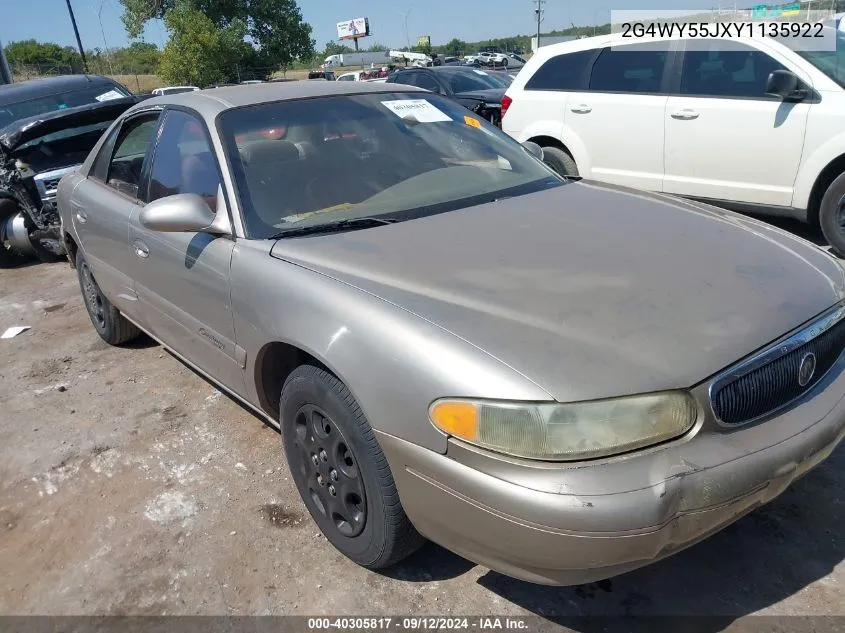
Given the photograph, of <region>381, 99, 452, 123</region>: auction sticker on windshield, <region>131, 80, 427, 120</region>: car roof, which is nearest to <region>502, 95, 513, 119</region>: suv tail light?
<region>131, 80, 427, 120</region>: car roof

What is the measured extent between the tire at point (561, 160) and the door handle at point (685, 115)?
105cm

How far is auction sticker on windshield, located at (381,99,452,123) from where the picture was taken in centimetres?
335

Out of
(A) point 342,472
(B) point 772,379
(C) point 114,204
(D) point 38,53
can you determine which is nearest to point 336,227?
(A) point 342,472

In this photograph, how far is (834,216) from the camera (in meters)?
5.14

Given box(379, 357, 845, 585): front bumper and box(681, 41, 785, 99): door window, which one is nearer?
box(379, 357, 845, 585): front bumper

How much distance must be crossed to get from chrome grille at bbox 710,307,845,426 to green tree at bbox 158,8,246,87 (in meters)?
39.5

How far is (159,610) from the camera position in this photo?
2.38m

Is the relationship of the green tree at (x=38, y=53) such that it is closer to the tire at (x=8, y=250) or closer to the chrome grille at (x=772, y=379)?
the tire at (x=8, y=250)

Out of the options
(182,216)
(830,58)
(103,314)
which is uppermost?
(830,58)

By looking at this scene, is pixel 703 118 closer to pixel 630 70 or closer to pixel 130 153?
pixel 630 70

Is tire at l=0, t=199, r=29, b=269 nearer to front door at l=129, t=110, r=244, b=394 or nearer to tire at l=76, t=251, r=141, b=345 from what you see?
tire at l=76, t=251, r=141, b=345

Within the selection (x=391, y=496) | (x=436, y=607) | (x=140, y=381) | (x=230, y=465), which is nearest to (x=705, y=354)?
(x=391, y=496)

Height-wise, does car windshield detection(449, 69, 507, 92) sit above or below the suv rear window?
below

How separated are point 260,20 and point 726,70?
44.2 meters
